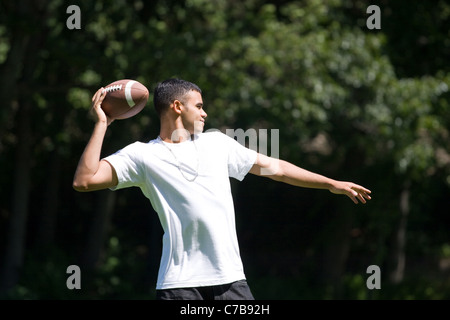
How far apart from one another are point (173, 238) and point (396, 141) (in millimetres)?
7896

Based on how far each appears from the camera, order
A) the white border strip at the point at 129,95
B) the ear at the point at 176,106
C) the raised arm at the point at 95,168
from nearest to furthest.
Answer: the raised arm at the point at 95,168, the ear at the point at 176,106, the white border strip at the point at 129,95

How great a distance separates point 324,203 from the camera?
14031 mm

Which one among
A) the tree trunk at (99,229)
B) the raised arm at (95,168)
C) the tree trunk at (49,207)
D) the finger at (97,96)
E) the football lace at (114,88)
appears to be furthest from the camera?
the tree trunk at (49,207)

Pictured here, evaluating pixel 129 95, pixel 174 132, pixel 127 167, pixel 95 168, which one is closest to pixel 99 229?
pixel 129 95

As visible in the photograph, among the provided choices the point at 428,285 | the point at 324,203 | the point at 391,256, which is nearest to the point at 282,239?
the point at 324,203

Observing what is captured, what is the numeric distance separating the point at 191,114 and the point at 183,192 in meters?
0.46

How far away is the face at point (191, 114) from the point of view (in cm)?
391

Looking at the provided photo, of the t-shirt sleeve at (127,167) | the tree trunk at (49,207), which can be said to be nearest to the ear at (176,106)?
the t-shirt sleeve at (127,167)

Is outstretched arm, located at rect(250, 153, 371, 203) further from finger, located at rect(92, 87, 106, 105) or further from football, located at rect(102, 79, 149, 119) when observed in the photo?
finger, located at rect(92, 87, 106, 105)

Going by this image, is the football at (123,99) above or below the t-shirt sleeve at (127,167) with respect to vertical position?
above

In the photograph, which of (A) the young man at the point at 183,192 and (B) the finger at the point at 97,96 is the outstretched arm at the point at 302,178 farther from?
(B) the finger at the point at 97,96

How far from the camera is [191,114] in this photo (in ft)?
12.9
